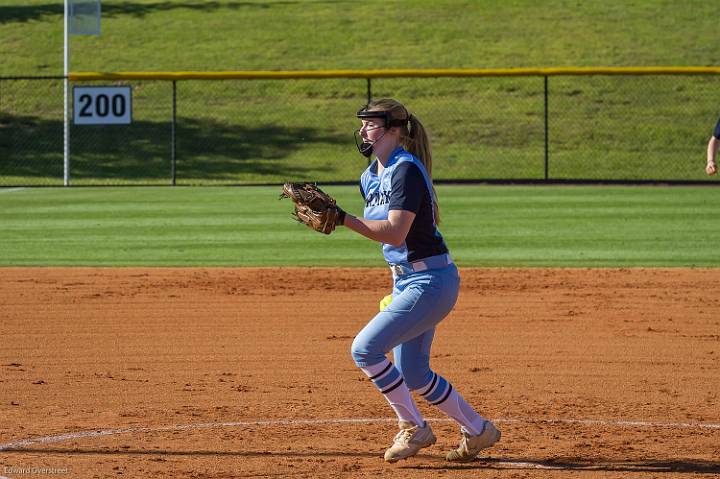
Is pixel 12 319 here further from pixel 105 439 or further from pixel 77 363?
pixel 105 439

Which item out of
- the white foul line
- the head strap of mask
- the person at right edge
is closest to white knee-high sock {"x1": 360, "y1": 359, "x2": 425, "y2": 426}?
the white foul line

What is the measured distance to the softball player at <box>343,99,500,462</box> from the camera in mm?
6160

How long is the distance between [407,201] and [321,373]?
321 centimetres

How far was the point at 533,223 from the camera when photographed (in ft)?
58.9

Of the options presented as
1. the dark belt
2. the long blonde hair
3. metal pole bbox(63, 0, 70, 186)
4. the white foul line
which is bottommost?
the white foul line

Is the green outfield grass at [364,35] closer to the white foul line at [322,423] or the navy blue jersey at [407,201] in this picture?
the white foul line at [322,423]

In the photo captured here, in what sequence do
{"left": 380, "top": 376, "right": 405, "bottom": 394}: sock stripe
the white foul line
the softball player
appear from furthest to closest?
the white foul line, {"left": 380, "top": 376, "right": 405, "bottom": 394}: sock stripe, the softball player

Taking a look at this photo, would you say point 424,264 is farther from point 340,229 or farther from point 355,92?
point 355,92

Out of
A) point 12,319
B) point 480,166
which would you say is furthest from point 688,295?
point 480,166

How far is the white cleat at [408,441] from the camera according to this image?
21.1ft

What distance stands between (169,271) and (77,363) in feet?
16.0

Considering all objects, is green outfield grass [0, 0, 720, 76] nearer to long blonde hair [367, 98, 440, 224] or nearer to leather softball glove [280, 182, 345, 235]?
long blonde hair [367, 98, 440, 224]

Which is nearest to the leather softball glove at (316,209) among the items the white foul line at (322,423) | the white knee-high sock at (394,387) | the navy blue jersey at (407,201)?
the navy blue jersey at (407,201)

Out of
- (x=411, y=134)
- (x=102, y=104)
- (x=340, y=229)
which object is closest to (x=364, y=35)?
(x=102, y=104)
